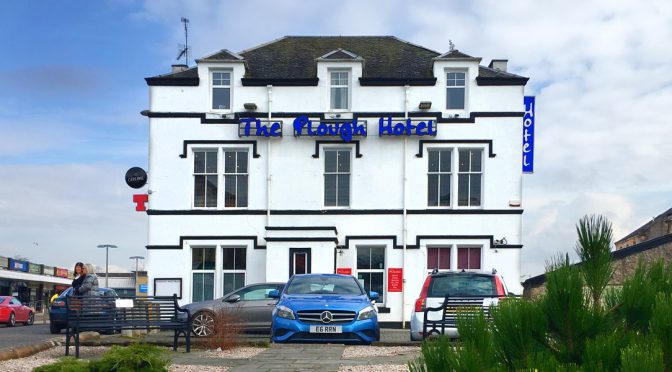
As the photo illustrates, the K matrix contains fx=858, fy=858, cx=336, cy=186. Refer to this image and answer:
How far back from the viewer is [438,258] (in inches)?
1114

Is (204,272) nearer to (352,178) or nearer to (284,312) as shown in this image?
(352,178)

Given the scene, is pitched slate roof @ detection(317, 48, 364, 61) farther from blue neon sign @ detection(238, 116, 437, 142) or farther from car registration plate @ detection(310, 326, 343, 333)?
car registration plate @ detection(310, 326, 343, 333)

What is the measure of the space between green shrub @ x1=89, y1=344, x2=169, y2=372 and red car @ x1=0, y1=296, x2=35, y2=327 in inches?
1048

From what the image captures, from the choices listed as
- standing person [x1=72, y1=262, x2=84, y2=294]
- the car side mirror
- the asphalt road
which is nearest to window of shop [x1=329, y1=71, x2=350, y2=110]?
the car side mirror

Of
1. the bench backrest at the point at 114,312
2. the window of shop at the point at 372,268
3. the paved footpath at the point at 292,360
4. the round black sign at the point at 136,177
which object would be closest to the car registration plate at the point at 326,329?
the paved footpath at the point at 292,360

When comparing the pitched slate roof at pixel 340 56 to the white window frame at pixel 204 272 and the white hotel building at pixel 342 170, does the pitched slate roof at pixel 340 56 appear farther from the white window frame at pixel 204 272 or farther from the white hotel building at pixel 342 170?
the white window frame at pixel 204 272

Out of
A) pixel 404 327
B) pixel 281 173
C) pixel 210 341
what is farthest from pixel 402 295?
pixel 210 341

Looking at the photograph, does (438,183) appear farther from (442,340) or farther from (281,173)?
(442,340)

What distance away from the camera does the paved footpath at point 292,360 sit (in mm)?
11008

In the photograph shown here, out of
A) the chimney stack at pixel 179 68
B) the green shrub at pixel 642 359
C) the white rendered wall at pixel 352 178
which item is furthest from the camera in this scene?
the chimney stack at pixel 179 68

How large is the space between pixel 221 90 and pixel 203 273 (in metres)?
6.17

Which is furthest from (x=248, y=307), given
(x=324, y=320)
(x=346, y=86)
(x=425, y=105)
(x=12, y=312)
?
(x=12, y=312)

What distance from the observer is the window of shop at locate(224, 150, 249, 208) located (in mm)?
28672

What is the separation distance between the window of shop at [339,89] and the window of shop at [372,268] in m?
4.89
